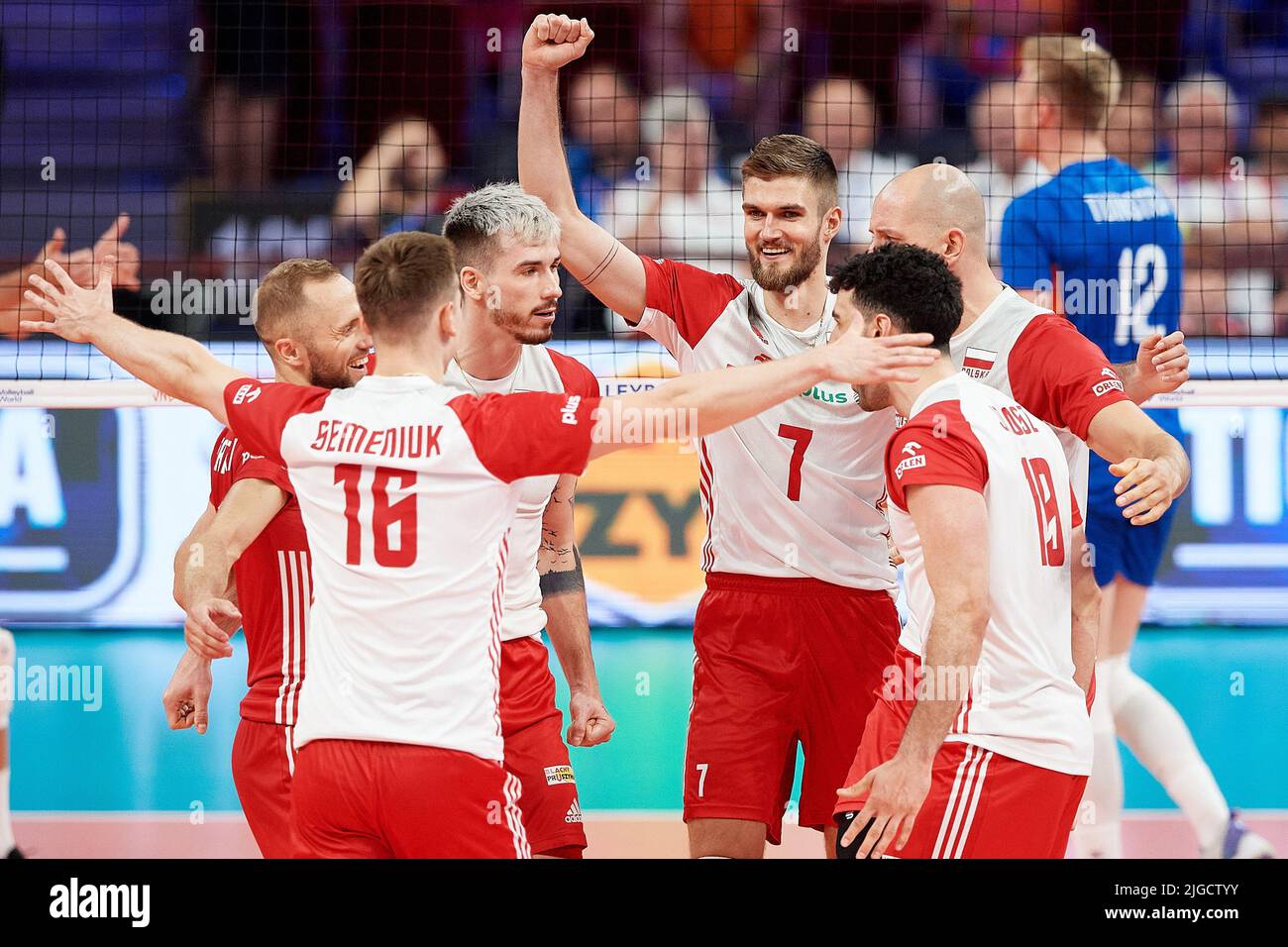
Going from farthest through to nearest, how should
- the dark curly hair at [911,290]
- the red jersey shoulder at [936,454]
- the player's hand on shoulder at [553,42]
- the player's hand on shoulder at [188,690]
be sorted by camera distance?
the player's hand on shoulder at [553,42] → the player's hand on shoulder at [188,690] → the dark curly hair at [911,290] → the red jersey shoulder at [936,454]

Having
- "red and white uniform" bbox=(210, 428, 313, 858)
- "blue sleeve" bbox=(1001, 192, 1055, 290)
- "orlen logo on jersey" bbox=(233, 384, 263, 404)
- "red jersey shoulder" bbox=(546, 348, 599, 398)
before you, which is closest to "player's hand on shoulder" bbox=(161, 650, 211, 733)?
"red and white uniform" bbox=(210, 428, 313, 858)

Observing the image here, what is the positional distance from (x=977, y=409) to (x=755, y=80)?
30.4 feet

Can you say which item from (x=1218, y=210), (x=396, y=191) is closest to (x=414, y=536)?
(x=396, y=191)

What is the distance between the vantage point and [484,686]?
12.2 ft

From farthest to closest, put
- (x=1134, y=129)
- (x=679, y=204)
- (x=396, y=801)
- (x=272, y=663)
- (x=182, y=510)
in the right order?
(x=1134, y=129) → (x=679, y=204) → (x=182, y=510) → (x=272, y=663) → (x=396, y=801)

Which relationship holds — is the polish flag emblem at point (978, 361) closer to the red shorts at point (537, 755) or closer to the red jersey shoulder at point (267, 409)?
the red shorts at point (537, 755)

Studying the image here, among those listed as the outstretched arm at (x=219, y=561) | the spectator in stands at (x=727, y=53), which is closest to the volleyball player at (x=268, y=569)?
the outstretched arm at (x=219, y=561)

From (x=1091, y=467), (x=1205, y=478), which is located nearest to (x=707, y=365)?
(x=1091, y=467)

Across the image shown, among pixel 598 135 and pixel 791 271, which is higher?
pixel 598 135

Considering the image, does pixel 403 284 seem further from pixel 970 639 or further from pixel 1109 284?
pixel 1109 284

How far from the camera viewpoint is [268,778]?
4402mm

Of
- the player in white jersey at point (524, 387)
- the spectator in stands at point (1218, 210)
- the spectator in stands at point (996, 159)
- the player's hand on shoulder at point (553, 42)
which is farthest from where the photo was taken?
the spectator in stands at point (1218, 210)

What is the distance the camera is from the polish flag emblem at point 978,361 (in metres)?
4.91

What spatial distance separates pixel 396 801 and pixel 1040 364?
8.15 feet
